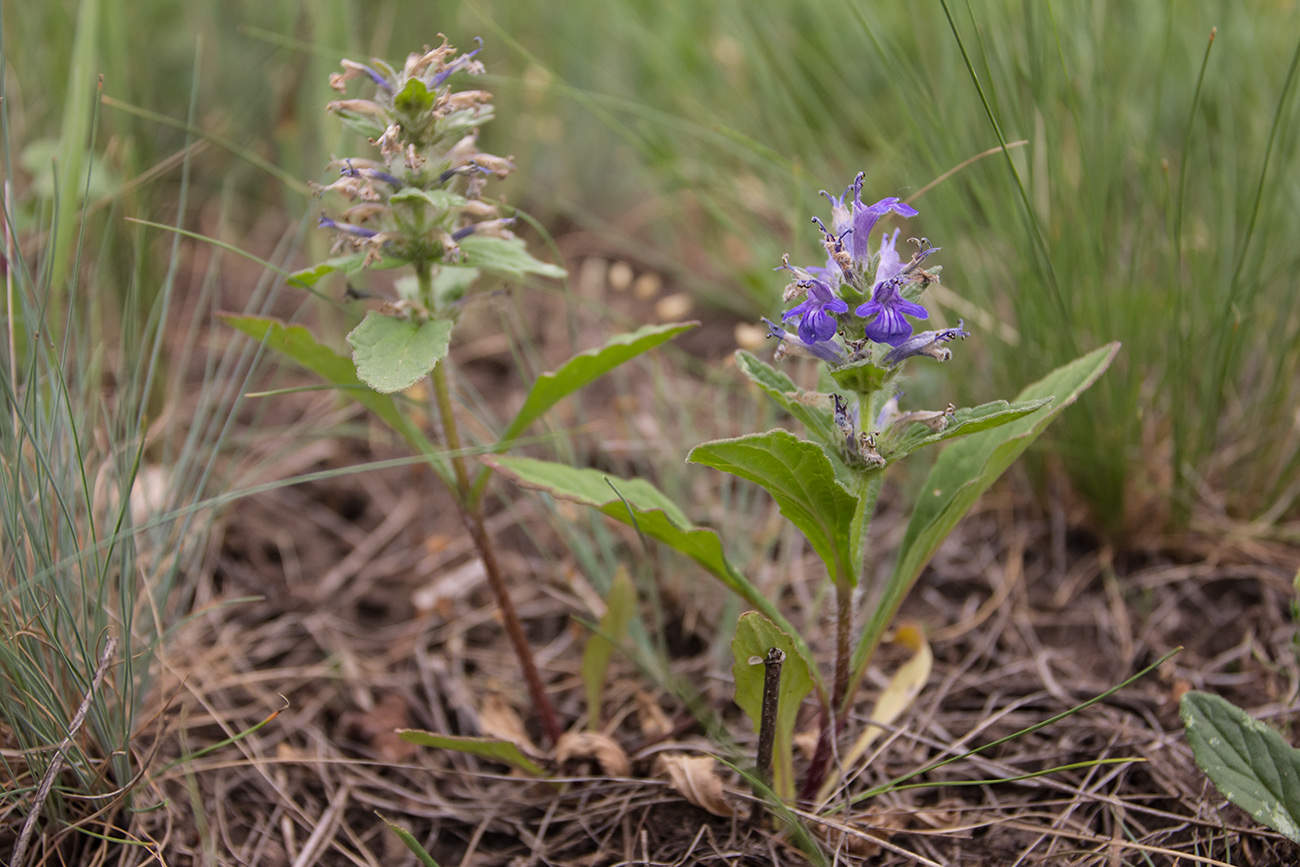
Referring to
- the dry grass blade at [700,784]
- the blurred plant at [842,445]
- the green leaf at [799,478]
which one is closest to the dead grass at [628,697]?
the dry grass blade at [700,784]

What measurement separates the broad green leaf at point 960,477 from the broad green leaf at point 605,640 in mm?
491

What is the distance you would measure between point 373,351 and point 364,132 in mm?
378

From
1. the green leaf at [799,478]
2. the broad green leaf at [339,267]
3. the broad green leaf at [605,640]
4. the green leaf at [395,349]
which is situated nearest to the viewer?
the green leaf at [799,478]

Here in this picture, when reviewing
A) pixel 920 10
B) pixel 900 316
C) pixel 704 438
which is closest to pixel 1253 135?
pixel 920 10

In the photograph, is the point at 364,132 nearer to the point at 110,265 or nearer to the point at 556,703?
the point at 556,703

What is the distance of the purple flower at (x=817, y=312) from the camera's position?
4.23 ft

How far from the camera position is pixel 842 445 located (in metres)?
1.41

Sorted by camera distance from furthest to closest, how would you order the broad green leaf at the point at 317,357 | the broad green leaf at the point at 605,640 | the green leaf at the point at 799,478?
1. the broad green leaf at the point at 605,640
2. the broad green leaf at the point at 317,357
3. the green leaf at the point at 799,478

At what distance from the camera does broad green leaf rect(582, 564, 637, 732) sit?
5.97 ft

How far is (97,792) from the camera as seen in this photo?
154cm

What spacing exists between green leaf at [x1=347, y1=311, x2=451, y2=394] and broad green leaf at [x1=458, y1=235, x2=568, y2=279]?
0.43ft

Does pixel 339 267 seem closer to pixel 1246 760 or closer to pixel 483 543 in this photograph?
pixel 483 543

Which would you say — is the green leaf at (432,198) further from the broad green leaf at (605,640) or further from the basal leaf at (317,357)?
the broad green leaf at (605,640)

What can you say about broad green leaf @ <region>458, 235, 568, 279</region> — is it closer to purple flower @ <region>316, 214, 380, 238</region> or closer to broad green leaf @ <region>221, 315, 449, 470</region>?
purple flower @ <region>316, 214, 380, 238</region>
